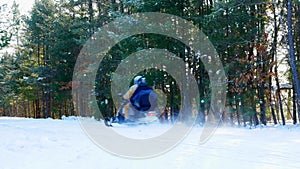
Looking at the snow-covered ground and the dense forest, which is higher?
the dense forest

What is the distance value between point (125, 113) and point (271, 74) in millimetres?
6240

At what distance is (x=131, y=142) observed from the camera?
17.1 ft

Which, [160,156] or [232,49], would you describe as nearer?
[160,156]

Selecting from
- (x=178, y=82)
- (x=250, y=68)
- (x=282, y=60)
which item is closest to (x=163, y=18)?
(x=178, y=82)

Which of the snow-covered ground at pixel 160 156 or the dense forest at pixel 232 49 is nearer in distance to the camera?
the snow-covered ground at pixel 160 156

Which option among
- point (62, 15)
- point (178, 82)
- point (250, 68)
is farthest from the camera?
point (62, 15)

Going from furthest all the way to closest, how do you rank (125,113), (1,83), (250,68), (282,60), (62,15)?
(1,83)
(62,15)
(282,60)
(250,68)
(125,113)

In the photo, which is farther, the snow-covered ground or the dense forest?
the dense forest

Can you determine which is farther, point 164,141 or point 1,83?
point 1,83

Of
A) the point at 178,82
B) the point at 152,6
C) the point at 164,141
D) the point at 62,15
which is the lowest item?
the point at 164,141

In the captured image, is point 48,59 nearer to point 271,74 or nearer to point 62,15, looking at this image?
point 62,15

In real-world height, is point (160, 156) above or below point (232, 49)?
below

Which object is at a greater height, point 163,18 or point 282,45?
point 163,18

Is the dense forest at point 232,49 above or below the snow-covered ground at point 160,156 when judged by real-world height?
above
